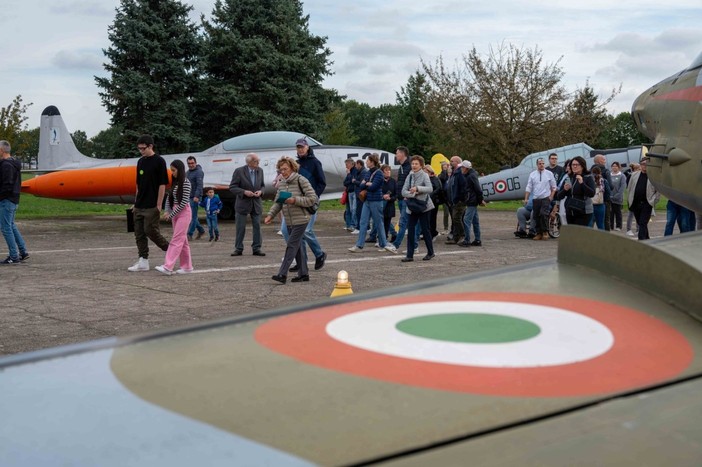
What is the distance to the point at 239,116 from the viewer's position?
38.8m

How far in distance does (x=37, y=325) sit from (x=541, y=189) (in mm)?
11513

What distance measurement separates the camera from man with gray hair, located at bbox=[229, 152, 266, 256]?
13258mm

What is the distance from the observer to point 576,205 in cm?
1134

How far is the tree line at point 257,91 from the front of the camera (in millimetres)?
37562

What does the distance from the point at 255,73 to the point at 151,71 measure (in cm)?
541

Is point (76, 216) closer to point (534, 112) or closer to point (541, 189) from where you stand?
point (541, 189)

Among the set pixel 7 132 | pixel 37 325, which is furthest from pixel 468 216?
pixel 7 132

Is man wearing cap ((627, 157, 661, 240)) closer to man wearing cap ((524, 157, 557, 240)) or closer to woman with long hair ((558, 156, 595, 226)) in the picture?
man wearing cap ((524, 157, 557, 240))

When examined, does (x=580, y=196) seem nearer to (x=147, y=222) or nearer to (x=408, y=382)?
(x=147, y=222)

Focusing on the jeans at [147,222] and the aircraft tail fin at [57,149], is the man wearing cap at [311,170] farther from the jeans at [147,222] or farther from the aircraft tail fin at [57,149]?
the aircraft tail fin at [57,149]

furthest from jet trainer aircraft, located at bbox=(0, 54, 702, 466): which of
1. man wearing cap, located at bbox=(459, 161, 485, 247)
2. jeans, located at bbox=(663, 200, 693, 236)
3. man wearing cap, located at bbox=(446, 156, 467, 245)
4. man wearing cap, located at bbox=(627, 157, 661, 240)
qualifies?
man wearing cap, located at bbox=(446, 156, 467, 245)

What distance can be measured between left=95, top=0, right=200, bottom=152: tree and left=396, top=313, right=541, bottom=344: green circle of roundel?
3701cm

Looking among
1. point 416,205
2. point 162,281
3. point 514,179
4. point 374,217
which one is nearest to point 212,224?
point 374,217

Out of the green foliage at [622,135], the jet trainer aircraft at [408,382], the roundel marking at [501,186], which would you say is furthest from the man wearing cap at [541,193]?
the green foliage at [622,135]
